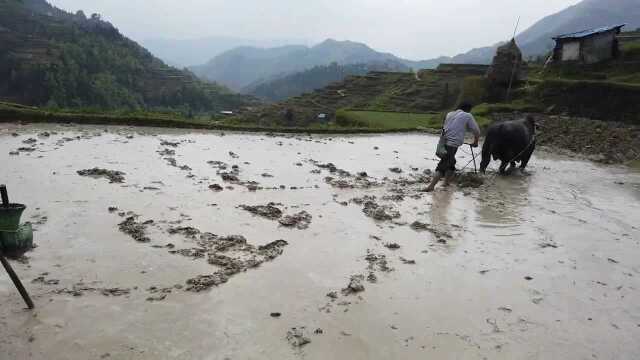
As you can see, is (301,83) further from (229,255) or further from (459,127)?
(229,255)

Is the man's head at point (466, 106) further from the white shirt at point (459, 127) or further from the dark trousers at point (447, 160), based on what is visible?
the dark trousers at point (447, 160)

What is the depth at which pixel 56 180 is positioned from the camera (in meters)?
7.40

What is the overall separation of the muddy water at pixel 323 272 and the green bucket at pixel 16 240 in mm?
172

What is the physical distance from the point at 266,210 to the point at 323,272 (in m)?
2.09

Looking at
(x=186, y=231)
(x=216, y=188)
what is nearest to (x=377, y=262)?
(x=186, y=231)

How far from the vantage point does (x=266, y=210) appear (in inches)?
259

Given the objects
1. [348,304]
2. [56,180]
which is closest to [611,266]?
[348,304]

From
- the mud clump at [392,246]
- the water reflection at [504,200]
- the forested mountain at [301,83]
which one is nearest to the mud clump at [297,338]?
the mud clump at [392,246]

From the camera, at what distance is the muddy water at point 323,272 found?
3531 mm

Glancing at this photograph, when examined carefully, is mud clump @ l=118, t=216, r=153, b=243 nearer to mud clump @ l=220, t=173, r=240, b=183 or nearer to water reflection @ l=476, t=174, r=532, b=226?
mud clump @ l=220, t=173, r=240, b=183

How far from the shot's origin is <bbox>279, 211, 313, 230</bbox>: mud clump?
19.8 ft

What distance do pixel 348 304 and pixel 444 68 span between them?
41.4 m

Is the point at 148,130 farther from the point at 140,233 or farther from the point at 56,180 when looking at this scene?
the point at 140,233

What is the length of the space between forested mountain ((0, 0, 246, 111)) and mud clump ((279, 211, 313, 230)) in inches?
2446
